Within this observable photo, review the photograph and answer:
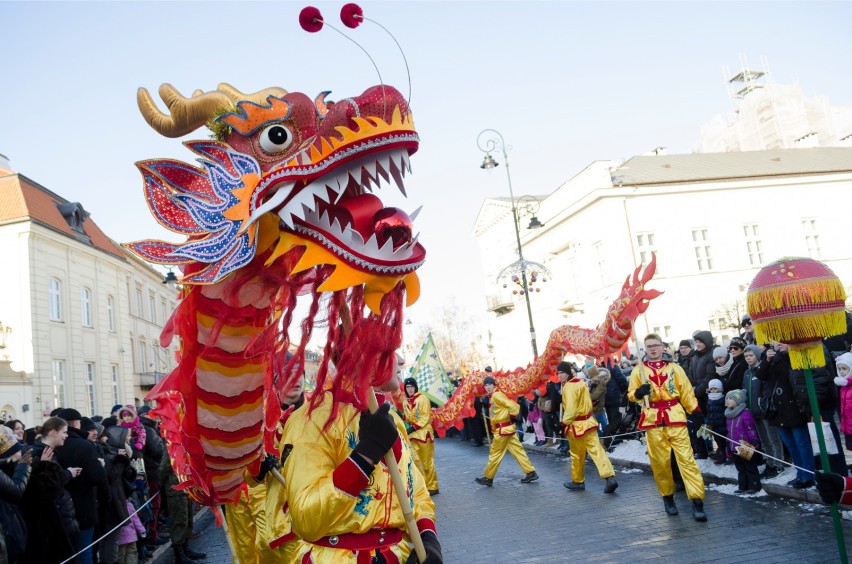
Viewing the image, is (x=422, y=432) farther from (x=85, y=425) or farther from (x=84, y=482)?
(x=84, y=482)

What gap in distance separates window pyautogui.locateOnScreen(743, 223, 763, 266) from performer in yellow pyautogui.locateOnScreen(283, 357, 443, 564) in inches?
1350

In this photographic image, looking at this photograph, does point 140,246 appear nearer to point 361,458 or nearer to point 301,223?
point 301,223

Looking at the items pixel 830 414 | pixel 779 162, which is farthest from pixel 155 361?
pixel 830 414

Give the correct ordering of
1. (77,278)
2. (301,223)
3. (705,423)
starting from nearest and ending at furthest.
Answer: (301,223), (705,423), (77,278)

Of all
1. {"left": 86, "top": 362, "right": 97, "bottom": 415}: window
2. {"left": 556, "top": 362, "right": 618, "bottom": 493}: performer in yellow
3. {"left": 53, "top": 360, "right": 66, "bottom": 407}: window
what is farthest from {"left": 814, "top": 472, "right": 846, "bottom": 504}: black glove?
{"left": 86, "top": 362, "right": 97, "bottom": 415}: window

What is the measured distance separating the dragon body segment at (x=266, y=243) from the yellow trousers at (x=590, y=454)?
319 inches

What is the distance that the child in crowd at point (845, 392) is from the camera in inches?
297

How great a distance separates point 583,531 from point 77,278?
2516cm

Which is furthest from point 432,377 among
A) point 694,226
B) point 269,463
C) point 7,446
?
point 694,226

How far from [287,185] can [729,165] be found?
122ft

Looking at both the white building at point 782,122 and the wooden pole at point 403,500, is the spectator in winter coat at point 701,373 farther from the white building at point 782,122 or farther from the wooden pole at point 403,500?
the white building at point 782,122

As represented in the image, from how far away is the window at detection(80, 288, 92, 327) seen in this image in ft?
92.1

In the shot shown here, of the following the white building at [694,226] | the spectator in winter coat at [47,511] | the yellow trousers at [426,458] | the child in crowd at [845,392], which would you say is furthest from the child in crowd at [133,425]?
the white building at [694,226]

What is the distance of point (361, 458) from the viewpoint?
2662mm
